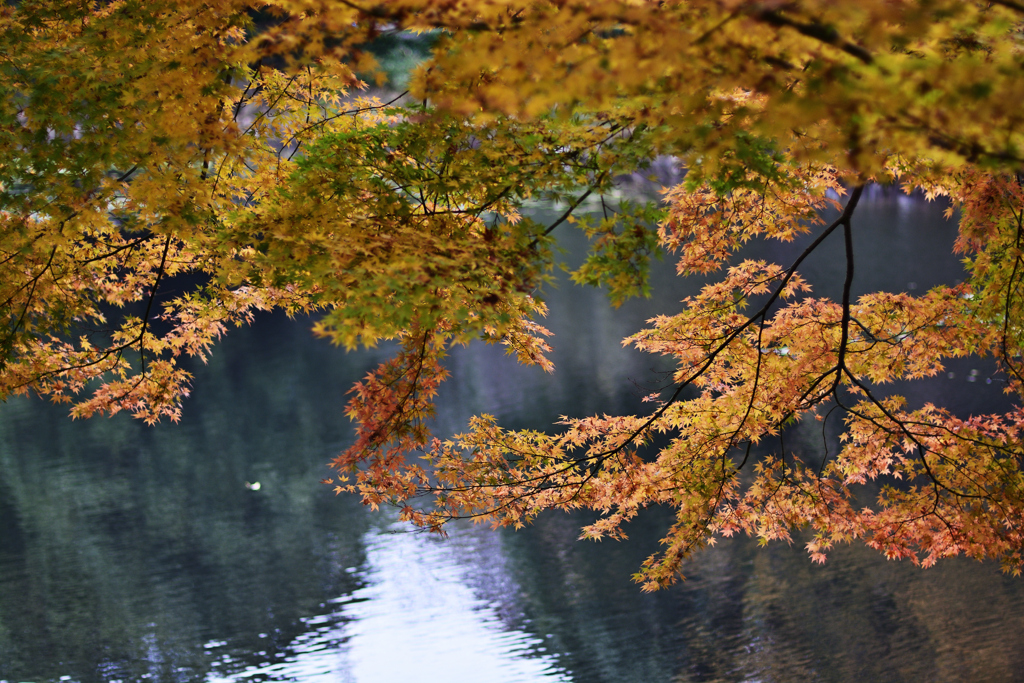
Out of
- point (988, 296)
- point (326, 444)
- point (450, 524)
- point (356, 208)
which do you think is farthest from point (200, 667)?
point (988, 296)

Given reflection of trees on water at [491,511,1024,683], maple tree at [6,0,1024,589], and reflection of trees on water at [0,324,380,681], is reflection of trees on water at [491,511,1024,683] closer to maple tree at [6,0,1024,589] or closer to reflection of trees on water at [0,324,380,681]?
maple tree at [6,0,1024,589]

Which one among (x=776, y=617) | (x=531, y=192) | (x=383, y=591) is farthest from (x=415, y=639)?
(x=531, y=192)

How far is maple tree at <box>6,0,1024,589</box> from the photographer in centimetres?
A: 207

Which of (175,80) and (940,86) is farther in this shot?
(175,80)

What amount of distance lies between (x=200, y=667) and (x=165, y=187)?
537 centimetres

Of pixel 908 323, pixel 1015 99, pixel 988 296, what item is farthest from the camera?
pixel 908 323

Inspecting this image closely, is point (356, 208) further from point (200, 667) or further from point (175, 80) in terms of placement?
point (200, 667)

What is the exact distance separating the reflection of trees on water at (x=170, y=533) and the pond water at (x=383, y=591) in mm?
39

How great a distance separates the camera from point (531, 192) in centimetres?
365

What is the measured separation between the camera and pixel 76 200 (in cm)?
400

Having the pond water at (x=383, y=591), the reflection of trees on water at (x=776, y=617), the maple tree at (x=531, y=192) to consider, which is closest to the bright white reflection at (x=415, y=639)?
the pond water at (x=383, y=591)

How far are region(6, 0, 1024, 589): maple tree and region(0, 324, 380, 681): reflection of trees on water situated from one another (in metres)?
3.20

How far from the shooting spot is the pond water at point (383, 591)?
22.2 ft

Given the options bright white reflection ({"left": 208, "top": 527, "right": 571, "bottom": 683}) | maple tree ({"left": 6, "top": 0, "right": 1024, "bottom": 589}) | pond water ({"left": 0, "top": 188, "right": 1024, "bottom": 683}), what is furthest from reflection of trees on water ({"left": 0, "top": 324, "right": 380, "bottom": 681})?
maple tree ({"left": 6, "top": 0, "right": 1024, "bottom": 589})
